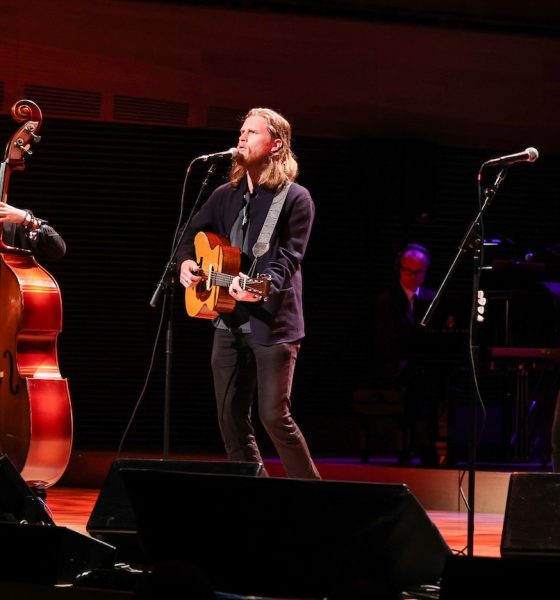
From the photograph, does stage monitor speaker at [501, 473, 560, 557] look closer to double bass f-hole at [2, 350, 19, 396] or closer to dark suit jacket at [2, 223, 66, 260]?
double bass f-hole at [2, 350, 19, 396]

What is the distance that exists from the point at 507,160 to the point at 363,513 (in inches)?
84.0

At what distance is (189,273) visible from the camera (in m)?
4.60

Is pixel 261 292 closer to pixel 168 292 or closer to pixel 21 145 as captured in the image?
pixel 168 292

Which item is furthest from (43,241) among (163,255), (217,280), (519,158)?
(163,255)

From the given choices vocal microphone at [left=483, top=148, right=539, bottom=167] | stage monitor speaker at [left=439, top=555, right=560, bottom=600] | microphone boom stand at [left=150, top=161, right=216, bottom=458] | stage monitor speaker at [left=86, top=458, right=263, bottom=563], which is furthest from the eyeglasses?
stage monitor speaker at [left=439, top=555, right=560, bottom=600]

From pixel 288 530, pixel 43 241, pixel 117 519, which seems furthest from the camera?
pixel 43 241

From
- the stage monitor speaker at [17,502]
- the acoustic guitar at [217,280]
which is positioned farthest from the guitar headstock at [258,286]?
the stage monitor speaker at [17,502]

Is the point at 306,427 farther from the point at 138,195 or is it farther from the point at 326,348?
the point at 138,195

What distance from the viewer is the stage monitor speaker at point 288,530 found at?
2.58 metres

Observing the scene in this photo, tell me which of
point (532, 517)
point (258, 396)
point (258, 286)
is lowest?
point (532, 517)

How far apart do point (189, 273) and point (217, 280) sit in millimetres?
218

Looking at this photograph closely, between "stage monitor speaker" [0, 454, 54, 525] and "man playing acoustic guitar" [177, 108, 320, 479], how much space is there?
126cm

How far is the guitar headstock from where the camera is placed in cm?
430

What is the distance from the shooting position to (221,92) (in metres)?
8.88
